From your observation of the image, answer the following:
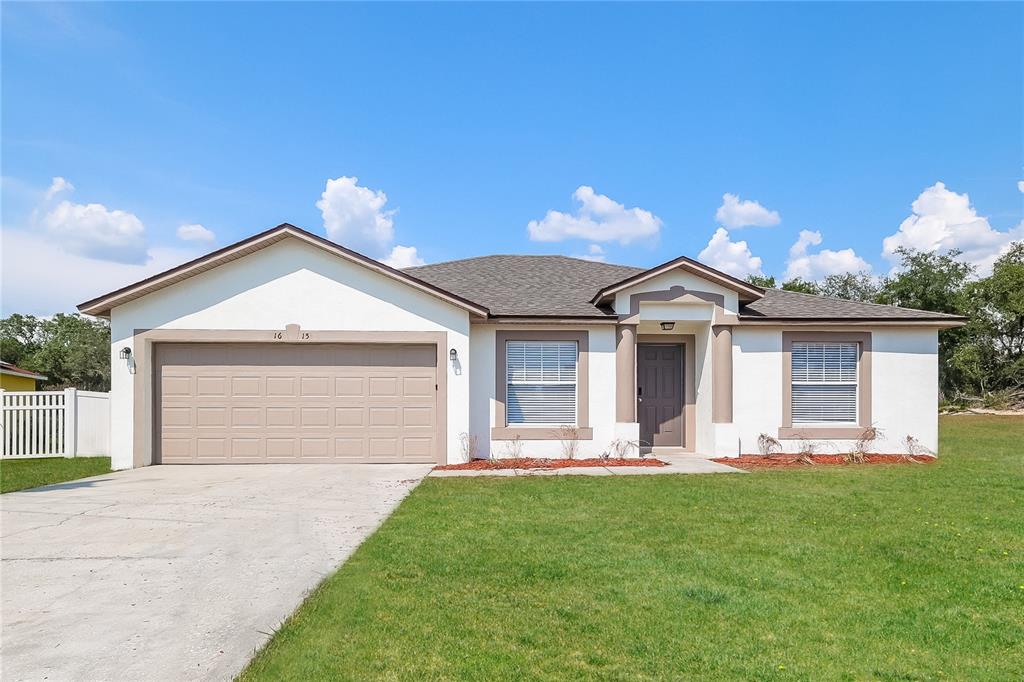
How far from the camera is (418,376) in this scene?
1166cm

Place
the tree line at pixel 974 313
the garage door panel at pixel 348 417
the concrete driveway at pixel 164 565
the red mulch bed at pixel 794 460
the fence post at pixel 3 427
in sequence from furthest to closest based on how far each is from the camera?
1. the tree line at pixel 974 313
2. the fence post at pixel 3 427
3. the garage door panel at pixel 348 417
4. the red mulch bed at pixel 794 460
5. the concrete driveway at pixel 164 565

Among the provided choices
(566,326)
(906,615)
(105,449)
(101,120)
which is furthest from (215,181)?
(906,615)

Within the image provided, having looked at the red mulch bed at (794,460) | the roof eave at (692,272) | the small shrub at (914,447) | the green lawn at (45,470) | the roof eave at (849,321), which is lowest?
the green lawn at (45,470)

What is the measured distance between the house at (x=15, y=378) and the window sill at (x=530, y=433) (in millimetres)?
20899

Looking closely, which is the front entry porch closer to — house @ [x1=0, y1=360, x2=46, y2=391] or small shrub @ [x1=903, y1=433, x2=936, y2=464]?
small shrub @ [x1=903, y1=433, x2=936, y2=464]

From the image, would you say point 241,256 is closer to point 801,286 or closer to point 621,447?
point 621,447

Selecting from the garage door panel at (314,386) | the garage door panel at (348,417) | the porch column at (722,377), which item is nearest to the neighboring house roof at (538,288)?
the porch column at (722,377)

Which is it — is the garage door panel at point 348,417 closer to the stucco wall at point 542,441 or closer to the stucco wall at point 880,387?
the stucco wall at point 542,441

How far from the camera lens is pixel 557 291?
13.9 meters

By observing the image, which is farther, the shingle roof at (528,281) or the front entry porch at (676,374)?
the shingle roof at (528,281)

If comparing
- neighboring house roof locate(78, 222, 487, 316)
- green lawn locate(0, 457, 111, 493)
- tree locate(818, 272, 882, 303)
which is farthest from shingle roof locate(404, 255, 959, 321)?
tree locate(818, 272, 882, 303)

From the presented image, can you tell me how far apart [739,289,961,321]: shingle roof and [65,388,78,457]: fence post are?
15.3 metres

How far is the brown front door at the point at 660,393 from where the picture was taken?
44.1 feet

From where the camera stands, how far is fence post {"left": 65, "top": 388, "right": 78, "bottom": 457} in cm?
1295
